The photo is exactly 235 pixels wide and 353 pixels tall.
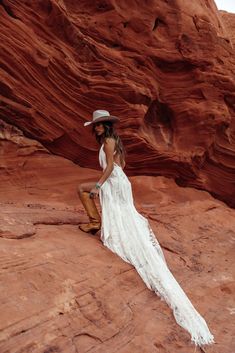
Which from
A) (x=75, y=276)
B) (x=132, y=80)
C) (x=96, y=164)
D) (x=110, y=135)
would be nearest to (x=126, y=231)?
(x=110, y=135)

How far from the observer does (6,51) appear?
21.9 feet

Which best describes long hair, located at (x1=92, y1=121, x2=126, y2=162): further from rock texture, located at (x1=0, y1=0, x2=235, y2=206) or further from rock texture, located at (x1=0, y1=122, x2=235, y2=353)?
rock texture, located at (x1=0, y1=0, x2=235, y2=206)

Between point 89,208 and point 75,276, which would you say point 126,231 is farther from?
point 75,276

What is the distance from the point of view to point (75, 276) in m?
3.98

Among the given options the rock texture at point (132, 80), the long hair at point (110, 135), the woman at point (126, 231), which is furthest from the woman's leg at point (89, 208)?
the rock texture at point (132, 80)

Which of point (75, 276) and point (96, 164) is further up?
point (75, 276)

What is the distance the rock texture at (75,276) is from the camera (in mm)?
3332

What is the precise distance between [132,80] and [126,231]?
3830 mm

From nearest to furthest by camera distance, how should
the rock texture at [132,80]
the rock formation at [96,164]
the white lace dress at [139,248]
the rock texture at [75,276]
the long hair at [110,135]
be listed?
the rock texture at [75,276] → the rock formation at [96,164] → the white lace dress at [139,248] → the long hair at [110,135] → the rock texture at [132,80]

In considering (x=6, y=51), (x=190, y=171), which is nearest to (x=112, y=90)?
(x=6, y=51)

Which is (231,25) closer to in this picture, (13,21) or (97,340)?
(13,21)

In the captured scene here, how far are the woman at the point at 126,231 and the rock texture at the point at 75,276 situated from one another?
110mm

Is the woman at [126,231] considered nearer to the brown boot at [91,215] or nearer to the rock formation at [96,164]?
the brown boot at [91,215]

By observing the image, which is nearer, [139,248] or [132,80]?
[139,248]
